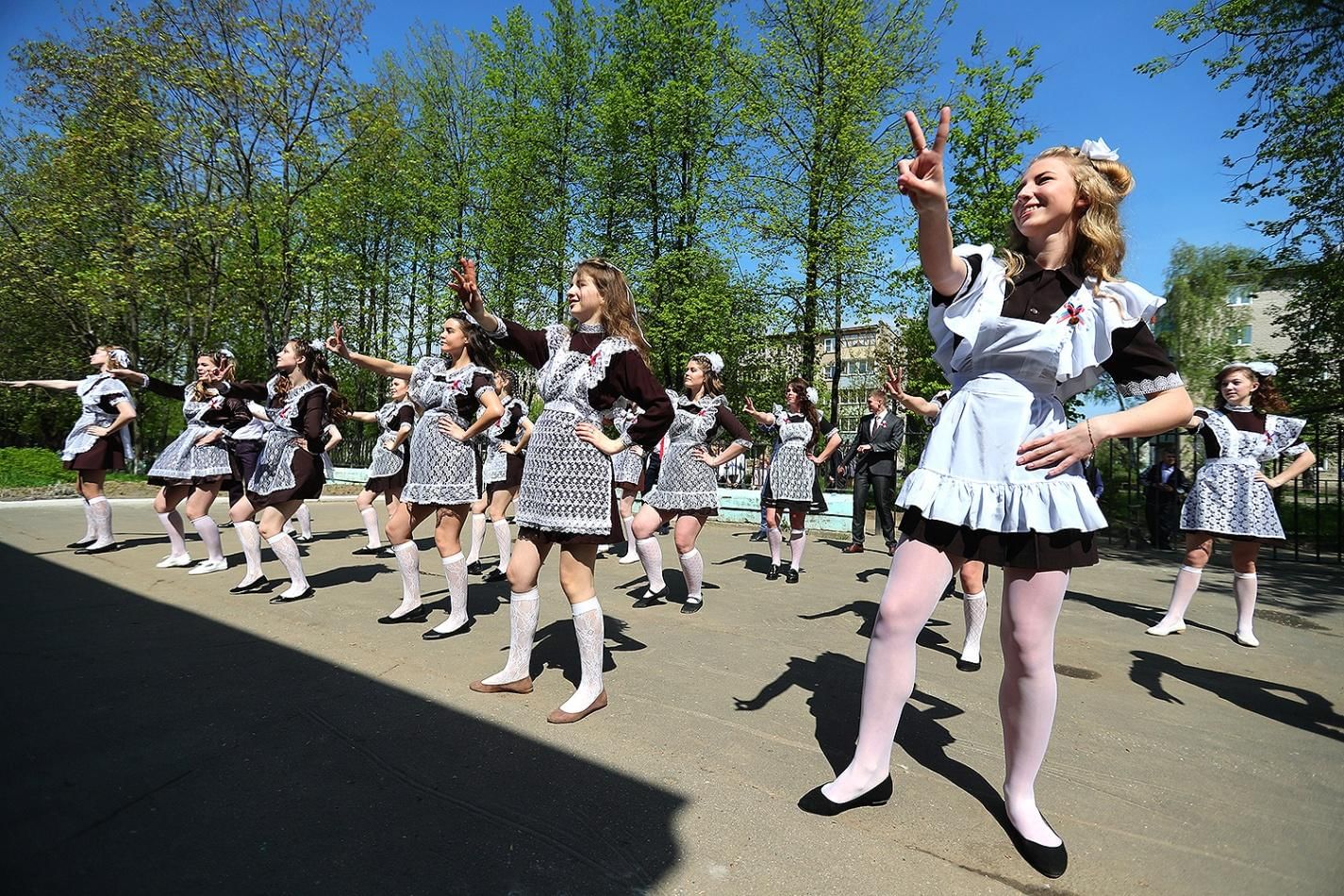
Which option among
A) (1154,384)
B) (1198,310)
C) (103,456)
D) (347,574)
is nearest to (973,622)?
(1154,384)

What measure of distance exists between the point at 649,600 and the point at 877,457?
17.1 ft

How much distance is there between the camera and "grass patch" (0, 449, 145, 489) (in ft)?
49.1

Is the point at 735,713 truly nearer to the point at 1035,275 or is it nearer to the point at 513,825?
the point at 513,825

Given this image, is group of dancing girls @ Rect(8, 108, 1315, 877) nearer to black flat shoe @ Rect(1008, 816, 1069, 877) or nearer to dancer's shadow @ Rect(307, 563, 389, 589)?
black flat shoe @ Rect(1008, 816, 1069, 877)

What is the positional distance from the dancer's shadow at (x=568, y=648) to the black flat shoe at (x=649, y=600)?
1.92 feet

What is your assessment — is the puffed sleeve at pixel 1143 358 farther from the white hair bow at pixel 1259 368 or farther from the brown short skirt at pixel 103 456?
the brown short skirt at pixel 103 456

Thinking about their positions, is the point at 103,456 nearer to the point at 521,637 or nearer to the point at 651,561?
the point at 651,561

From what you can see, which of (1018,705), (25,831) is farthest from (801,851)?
(25,831)

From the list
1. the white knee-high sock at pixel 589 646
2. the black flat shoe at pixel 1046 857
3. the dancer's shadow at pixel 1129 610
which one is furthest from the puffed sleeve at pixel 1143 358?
the dancer's shadow at pixel 1129 610

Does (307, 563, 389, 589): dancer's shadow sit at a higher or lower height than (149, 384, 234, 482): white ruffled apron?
lower

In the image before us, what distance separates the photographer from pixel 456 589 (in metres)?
4.96

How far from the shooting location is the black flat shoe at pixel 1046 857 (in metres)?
2.19

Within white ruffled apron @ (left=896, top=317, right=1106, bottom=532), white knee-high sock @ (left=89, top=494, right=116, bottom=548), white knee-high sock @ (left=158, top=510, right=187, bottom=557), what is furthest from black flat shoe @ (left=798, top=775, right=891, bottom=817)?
white knee-high sock @ (left=89, top=494, right=116, bottom=548)

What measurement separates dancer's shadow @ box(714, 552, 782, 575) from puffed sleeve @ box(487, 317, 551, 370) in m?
5.00
